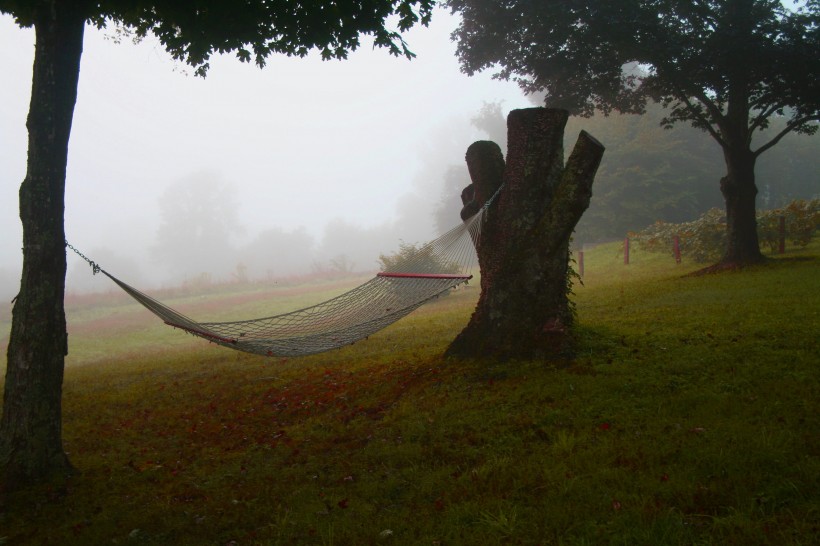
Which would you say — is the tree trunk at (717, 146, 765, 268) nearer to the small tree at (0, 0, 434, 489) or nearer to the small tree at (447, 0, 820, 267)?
the small tree at (447, 0, 820, 267)

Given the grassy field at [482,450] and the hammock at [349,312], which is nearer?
the grassy field at [482,450]

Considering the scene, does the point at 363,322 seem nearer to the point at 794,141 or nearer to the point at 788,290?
the point at 788,290

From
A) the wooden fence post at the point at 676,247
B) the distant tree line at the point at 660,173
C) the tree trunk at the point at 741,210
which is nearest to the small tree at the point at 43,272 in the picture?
the tree trunk at the point at 741,210

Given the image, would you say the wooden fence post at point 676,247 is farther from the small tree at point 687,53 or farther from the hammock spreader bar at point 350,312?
the hammock spreader bar at point 350,312

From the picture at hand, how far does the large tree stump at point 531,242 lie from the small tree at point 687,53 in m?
5.65

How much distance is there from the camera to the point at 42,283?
3.41 m

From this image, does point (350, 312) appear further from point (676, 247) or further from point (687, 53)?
point (676, 247)

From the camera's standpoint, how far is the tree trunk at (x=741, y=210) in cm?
988

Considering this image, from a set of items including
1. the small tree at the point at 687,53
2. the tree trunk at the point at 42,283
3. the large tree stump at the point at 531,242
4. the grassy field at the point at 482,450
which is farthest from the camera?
the small tree at the point at 687,53

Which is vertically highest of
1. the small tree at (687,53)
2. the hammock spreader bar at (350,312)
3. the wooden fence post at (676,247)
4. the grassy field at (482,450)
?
the small tree at (687,53)

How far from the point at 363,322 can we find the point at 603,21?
725cm

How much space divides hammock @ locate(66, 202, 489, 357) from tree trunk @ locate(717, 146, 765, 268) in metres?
6.88

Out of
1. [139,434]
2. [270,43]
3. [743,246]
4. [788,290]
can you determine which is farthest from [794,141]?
[139,434]

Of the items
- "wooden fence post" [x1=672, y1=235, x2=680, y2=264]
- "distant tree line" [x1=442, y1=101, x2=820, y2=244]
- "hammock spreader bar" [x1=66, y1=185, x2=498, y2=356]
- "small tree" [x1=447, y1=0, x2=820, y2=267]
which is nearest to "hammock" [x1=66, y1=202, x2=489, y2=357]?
"hammock spreader bar" [x1=66, y1=185, x2=498, y2=356]
